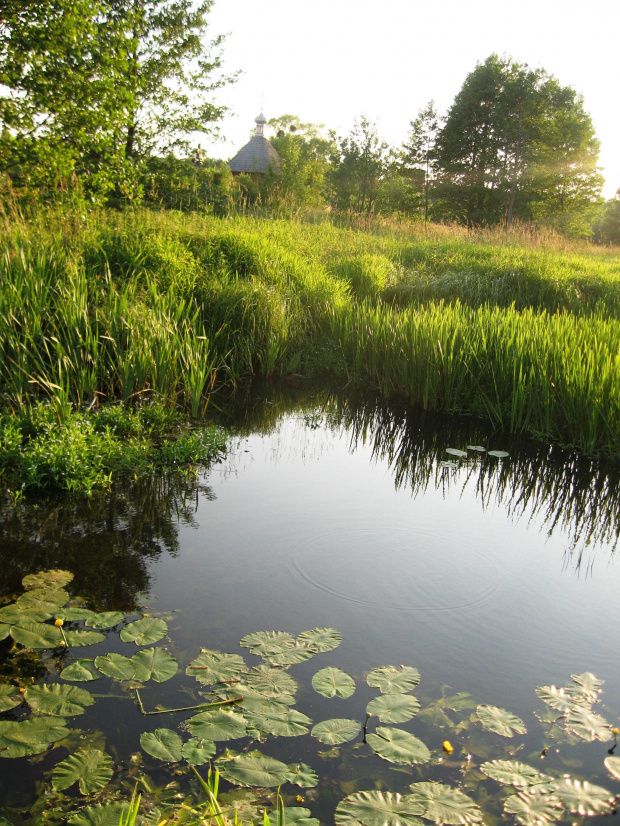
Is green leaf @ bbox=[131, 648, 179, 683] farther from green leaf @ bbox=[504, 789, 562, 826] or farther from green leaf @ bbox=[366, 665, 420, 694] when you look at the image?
green leaf @ bbox=[504, 789, 562, 826]

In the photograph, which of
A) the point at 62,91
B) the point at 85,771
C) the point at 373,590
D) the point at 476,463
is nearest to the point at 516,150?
the point at 62,91

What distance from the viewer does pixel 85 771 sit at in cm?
152

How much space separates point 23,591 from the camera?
2.46 meters

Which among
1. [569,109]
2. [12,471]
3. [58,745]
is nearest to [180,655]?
[58,745]

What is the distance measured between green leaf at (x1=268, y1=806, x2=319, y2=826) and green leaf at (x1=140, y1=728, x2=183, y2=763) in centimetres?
32

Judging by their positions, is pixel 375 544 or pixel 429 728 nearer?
pixel 429 728

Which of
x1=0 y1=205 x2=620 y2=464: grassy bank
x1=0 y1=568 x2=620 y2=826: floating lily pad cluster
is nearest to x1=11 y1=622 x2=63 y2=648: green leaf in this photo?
x1=0 y1=568 x2=620 y2=826: floating lily pad cluster

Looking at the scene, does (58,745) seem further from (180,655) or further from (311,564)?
(311,564)

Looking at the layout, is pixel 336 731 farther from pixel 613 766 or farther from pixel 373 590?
pixel 373 590

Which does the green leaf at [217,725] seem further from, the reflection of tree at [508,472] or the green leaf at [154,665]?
the reflection of tree at [508,472]

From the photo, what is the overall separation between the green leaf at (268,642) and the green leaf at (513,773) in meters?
0.77

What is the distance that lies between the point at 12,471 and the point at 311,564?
2.04 m

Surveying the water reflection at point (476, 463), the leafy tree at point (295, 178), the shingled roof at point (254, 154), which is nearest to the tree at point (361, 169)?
the leafy tree at point (295, 178)

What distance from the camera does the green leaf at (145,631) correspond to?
2102 millimetres
